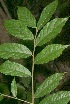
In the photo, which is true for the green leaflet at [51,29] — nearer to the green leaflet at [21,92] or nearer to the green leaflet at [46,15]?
the green leaflet at [46,15]

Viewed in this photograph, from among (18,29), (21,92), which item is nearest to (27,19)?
(18,29)

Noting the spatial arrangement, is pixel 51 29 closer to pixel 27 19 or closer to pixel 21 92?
pixel 27 19

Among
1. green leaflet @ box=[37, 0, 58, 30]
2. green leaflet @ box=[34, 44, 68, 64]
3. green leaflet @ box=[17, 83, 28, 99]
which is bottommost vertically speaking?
green leaflet @ box=[17, 83, 28, 99]

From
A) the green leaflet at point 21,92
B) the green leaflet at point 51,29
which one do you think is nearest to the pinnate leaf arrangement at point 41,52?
the green leaflet at point 51,29

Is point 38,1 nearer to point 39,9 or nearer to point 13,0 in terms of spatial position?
point 39,9

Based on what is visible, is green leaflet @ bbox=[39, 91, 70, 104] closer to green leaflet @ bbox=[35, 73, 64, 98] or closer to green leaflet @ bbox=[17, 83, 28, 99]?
green leaflet @ bbox=[35, 73, 64, 98]

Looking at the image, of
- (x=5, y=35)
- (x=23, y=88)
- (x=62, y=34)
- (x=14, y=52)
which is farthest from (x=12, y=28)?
(x=62, y=34)

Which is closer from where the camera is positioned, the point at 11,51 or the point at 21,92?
the point at 11,51

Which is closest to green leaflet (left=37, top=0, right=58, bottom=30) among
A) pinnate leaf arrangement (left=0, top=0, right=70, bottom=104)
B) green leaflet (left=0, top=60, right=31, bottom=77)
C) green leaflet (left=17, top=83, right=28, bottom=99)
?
pinnate leaf arrangement (left=0, top=0, right=70, bottom=104)
